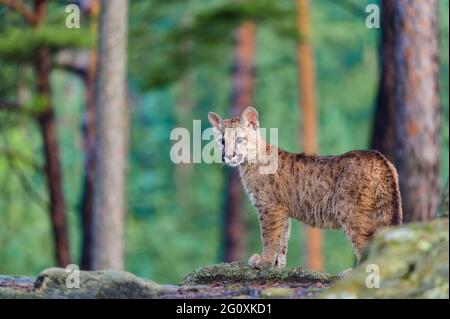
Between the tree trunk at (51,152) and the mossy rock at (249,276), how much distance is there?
1287cm

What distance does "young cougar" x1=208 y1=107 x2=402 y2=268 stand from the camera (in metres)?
9.66

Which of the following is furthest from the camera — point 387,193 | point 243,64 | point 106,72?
point 243,64

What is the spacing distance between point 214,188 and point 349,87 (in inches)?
246

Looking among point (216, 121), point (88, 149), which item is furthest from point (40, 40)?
point (216, 121)

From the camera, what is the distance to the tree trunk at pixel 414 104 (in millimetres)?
15211

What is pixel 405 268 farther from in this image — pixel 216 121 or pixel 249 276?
pixel 216 121

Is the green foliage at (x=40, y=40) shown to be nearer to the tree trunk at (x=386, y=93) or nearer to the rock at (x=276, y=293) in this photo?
the tree trunk at (x=386, y=93)

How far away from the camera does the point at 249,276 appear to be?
32.9 feet

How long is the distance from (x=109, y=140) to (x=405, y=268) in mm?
11125

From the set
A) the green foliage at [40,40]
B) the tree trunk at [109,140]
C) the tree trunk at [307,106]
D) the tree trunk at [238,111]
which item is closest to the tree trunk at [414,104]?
the tree trunk at [109,140]
